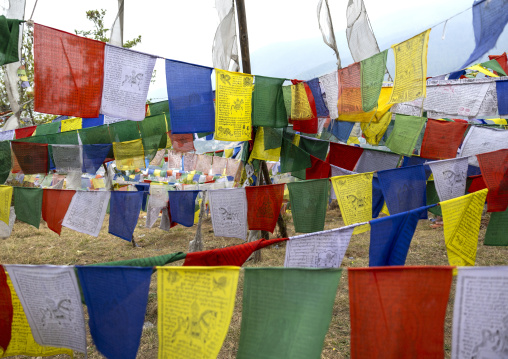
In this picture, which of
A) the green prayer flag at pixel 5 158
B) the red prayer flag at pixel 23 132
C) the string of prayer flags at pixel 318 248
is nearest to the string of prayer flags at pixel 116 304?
the string of prayer flags at pixel 318 248

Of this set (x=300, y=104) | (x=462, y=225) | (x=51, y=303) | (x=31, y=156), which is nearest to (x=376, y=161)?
(x=300, y=104)

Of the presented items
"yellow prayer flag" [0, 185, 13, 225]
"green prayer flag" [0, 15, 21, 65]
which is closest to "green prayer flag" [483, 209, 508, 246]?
"green prayer flag" [0, 15, 21, 65]

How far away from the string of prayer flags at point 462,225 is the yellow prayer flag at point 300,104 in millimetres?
2416

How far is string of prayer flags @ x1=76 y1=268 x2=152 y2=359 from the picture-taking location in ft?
6.93

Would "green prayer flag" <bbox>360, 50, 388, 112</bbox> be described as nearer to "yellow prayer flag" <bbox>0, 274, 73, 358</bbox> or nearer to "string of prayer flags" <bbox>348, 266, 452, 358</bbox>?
"string of prayer flags" <bbox>348, 266, 452, 358</bbox>

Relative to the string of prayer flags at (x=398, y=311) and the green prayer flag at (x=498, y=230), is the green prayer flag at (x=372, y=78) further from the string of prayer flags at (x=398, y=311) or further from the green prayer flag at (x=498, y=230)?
the string of prayer flags at (x=398, y=311)

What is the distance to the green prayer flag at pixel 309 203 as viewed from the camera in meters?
4.28

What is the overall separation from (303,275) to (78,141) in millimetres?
5912

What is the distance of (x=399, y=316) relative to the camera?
1.88 meters

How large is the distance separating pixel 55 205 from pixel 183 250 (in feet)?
10.0

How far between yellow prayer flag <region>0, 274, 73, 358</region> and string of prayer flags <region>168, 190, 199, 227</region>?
268 centimetres

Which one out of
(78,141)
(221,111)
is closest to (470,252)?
(221,111)

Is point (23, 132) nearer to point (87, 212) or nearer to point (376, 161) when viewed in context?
point (87, 212)

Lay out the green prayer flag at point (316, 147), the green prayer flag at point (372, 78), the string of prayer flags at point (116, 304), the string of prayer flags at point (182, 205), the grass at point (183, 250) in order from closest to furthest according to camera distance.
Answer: the string of prayer flags at point (116, 304), the grass at point (183, 250), the green prayer flag at point (372, 78), the string of prayer flags at point (182, 205), the green prayer flag at point (316, 147)
